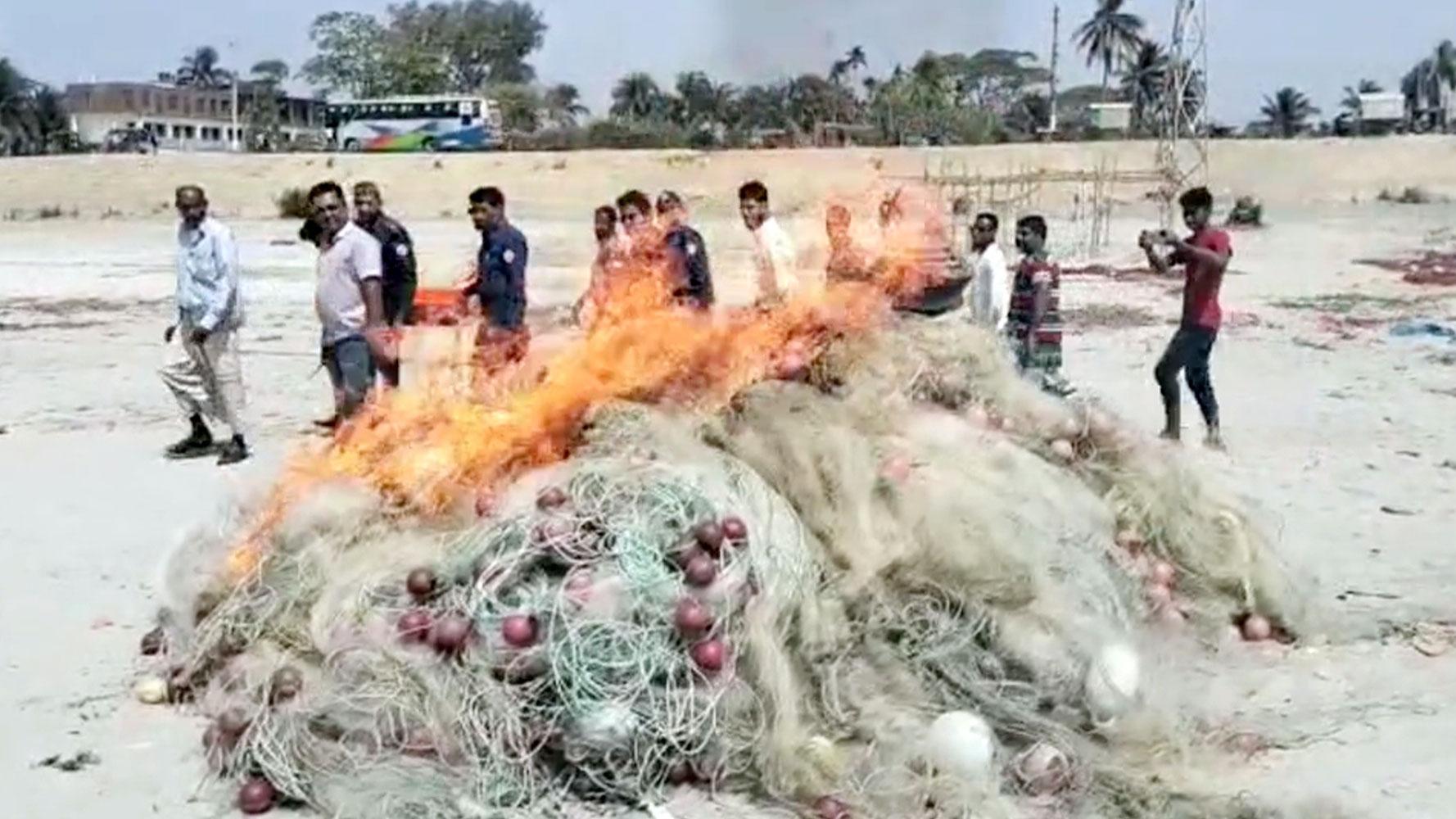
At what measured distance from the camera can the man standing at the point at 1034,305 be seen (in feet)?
33.6

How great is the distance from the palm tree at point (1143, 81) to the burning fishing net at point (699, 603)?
50280 mm

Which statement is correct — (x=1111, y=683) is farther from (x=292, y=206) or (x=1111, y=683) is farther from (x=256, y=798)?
(x=292, y=206)

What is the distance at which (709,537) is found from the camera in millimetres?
5684

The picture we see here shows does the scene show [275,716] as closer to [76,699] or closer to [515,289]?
[76,699]

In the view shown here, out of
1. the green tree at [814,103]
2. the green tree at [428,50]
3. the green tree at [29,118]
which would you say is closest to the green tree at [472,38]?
the green tree at [428,50]

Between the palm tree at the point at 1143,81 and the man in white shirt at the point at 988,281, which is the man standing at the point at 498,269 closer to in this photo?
the man in white shirt at the point at 988,281

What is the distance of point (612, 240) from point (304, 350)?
747 centimetres

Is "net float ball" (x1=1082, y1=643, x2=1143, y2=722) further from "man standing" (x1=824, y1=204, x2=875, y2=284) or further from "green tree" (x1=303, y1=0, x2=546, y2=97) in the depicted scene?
"green tree" (x1=303, y1=0, x2=546, y2=97)

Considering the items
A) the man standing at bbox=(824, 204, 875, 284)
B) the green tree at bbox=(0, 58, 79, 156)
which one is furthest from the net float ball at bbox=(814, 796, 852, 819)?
the green tree at bbox=(0, 58, 79, 156)

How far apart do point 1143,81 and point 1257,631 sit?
64.5 metres

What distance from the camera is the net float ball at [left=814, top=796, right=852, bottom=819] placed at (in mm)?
5211

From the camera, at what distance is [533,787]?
17.5 feet

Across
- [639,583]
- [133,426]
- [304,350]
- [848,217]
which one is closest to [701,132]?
[304,350]

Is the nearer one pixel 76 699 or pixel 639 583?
pixel 639 583
